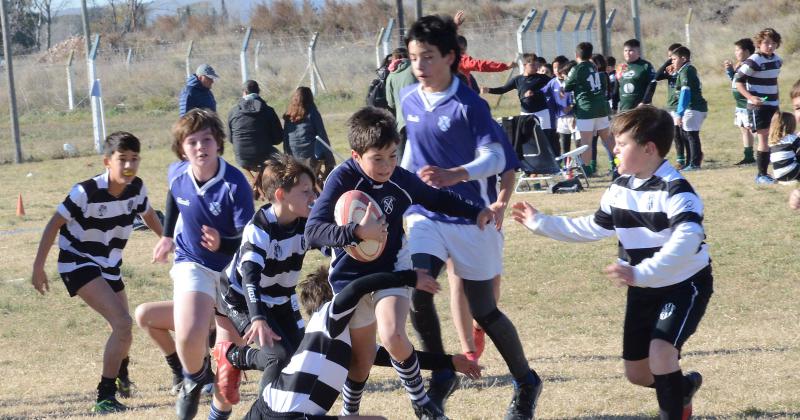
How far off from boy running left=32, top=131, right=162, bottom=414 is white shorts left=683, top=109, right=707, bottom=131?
10488 millimetres

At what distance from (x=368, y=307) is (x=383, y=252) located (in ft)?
0.88

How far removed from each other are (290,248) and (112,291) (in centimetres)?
184

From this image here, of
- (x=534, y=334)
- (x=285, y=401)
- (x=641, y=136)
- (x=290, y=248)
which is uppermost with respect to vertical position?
(x=641, y=136)

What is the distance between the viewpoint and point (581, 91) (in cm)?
1484

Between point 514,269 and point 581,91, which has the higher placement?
point 581,91

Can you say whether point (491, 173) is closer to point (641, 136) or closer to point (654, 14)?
point (641, 136)

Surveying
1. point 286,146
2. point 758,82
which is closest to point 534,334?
point 286,146

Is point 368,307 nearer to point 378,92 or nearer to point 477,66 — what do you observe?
point 477,66

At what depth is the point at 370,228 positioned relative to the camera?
435 centimetres

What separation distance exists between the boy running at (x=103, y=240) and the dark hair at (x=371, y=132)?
2.02 m

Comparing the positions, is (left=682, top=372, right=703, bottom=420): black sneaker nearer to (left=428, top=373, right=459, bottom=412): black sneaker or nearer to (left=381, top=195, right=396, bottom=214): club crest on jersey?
(left=428, top=373, right=459, bottom=412): black sneaker

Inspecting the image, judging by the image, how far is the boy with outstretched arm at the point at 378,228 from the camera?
4.59 meters

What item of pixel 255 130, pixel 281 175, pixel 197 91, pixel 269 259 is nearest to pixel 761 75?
pixel 255 130

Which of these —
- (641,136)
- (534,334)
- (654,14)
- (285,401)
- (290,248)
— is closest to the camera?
(285,401)
